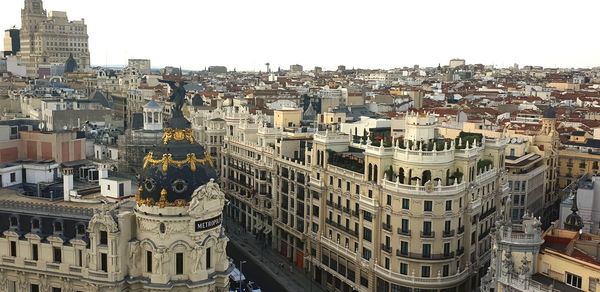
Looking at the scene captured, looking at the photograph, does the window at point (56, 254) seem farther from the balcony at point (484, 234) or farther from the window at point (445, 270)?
the balcony at point (484, 234)

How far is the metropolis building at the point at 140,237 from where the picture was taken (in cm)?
6456

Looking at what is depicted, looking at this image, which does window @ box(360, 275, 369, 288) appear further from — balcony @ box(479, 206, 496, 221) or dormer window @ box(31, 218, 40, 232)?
dormer window @ box(31, 218, 40, 232)

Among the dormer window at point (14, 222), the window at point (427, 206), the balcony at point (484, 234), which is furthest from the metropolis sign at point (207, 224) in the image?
the balcony at point (484, 234)

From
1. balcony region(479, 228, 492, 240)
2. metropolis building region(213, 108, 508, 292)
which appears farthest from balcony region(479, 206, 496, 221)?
balcony region(479, 228, 492, 240)

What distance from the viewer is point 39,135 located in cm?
9288

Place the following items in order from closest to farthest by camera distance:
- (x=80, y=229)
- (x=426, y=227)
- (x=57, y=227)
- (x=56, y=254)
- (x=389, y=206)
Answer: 1. (x=56, y=254)
2. (x=80, y=229)
3. (x=57, y=227)
4. (x=426, y=227)
5. (x=389, y=206)

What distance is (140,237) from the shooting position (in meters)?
65.8

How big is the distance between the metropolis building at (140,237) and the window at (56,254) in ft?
0.34

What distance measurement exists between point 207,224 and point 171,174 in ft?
20.6

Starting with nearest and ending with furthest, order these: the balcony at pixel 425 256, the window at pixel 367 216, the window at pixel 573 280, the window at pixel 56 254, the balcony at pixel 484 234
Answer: the window at pixel 573 280 < the window at pixel 56 254 < the balcony at pixel 425 256 < the window at pixel 367 216 < the balcony at pixel 484 234

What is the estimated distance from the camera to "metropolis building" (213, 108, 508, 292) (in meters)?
84.4

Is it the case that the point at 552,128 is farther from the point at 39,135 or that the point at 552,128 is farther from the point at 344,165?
the point at 39,135

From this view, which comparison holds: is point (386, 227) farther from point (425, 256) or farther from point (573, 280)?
point (573, 280)

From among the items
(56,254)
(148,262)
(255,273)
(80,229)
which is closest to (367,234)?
(255,273)
